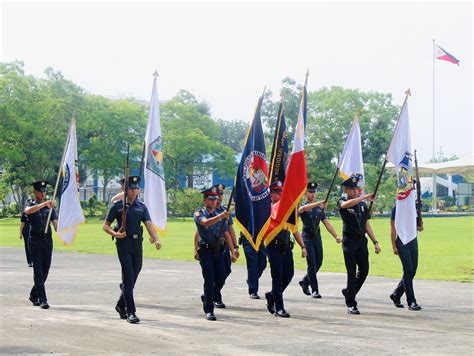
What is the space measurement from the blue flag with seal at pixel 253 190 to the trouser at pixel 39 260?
304cm

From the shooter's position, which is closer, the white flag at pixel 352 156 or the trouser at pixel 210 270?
the trouser at pixel 210 270

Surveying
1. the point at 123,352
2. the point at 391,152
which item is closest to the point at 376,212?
the point at 391,152

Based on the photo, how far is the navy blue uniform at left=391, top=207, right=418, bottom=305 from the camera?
1345 centimetres

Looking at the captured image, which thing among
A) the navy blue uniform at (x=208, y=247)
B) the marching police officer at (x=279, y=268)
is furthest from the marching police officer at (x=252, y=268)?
the navy blue uniform at (x=208, y=247)

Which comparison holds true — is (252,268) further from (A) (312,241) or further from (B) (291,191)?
(B) (291,191)

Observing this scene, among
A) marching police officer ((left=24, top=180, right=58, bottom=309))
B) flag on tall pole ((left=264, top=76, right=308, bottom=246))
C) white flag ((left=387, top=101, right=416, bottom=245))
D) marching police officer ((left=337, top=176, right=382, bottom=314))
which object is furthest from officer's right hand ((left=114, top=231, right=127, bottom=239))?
white flag ((left=387, top=101, right=416, bottom=245))

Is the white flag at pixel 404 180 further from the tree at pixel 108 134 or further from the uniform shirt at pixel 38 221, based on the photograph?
the tree at pixel 108 134

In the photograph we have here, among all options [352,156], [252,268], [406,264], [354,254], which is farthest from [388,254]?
[354,254]

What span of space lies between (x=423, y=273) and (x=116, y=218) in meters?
9.82

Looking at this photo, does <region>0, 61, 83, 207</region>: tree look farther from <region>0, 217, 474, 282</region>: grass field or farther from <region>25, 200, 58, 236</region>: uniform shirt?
<region>25, 200, 58, 236</region>: uniform shirt

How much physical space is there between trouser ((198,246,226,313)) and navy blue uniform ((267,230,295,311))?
0.74 metres

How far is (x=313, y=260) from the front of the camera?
15.2 metres

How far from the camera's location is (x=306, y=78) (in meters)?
13.6

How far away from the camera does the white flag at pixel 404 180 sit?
13734mm
